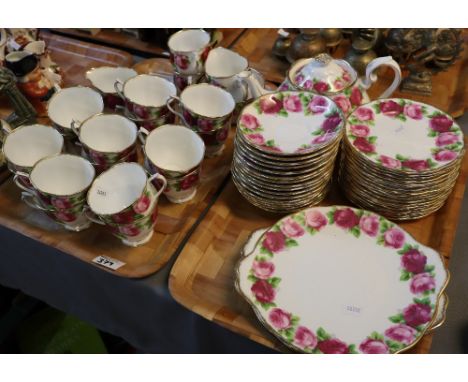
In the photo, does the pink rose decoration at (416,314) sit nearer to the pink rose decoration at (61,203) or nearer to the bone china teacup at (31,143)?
the pink rose decoration at (61,203)

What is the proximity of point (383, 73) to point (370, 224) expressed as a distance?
2.07 feet

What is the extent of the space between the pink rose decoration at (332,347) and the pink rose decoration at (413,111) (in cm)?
47

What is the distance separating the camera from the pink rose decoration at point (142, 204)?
0.75 metres

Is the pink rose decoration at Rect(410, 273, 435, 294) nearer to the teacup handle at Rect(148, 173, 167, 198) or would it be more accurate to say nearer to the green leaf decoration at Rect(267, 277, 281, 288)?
the green leaf decoration at Rect(267, 277, 281, 288)

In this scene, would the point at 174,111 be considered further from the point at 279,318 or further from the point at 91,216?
the point at 279,318

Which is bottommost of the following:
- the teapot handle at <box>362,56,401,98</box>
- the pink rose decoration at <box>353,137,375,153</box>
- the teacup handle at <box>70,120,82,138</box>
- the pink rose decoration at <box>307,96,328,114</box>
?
the teacup handle at <box>70,120,82,138</box>

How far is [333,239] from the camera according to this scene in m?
0.80

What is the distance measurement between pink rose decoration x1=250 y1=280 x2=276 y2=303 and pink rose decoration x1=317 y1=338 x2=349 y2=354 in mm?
103

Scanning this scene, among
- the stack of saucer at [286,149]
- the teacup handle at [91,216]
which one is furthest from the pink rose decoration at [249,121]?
the teacup handle at [91,216]

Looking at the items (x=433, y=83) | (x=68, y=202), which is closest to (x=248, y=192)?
(x=68, y=202)

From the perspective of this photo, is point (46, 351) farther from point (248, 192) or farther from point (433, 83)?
point (433, 83)

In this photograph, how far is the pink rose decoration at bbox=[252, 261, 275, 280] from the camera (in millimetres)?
743

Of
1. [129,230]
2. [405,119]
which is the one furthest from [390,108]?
[129,230]

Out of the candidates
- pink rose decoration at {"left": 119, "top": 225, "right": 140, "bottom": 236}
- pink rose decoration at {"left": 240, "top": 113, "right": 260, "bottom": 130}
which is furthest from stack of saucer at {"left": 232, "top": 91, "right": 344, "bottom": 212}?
pink rose decoration at {"left": 119, "top": 225, "right": 140, "bottom": 236}
